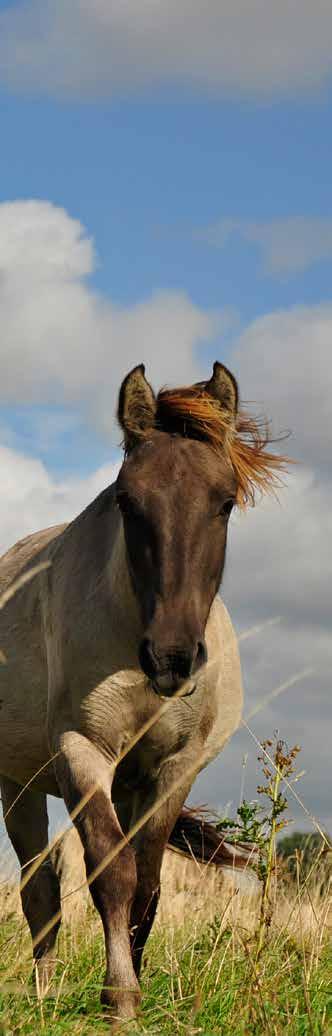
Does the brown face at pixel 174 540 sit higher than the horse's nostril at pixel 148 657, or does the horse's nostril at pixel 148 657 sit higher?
the brown face at pixel 174 540

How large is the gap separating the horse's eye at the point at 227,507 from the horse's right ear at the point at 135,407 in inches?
21.0

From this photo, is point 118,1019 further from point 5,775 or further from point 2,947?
point 5,775

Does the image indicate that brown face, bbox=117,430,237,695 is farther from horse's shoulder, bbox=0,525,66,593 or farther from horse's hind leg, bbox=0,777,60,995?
horse's hind leg, bbox=0,777,60,995

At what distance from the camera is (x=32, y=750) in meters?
6.81

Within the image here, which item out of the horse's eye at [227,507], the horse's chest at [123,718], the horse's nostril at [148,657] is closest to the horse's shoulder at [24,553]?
the horse's chest at [123,718]

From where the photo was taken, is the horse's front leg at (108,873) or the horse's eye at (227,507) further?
the horse's eye at (227,507)

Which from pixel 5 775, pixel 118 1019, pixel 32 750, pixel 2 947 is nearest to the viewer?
pixel 118 1019

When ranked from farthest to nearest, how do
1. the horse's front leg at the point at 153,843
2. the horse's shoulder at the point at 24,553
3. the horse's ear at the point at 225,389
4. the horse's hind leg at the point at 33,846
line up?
the horse's shoulder at the point at 24,553 < the horse's hind leg at the point at 33,846 < the horse's ear at the point at 225,389 < the horse's front leg at the point at 153,843

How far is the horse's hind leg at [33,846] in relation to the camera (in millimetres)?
7168

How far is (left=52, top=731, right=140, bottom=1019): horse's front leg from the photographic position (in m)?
4.81

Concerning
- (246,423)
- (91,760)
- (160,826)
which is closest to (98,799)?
(91,760)

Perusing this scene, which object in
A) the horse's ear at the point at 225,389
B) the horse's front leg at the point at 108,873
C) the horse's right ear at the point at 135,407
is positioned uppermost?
the horse's ear at the point at 225,389

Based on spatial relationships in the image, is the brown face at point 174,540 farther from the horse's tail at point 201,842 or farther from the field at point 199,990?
the horse's tail at point 201,842

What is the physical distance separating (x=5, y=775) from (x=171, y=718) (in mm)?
2124
